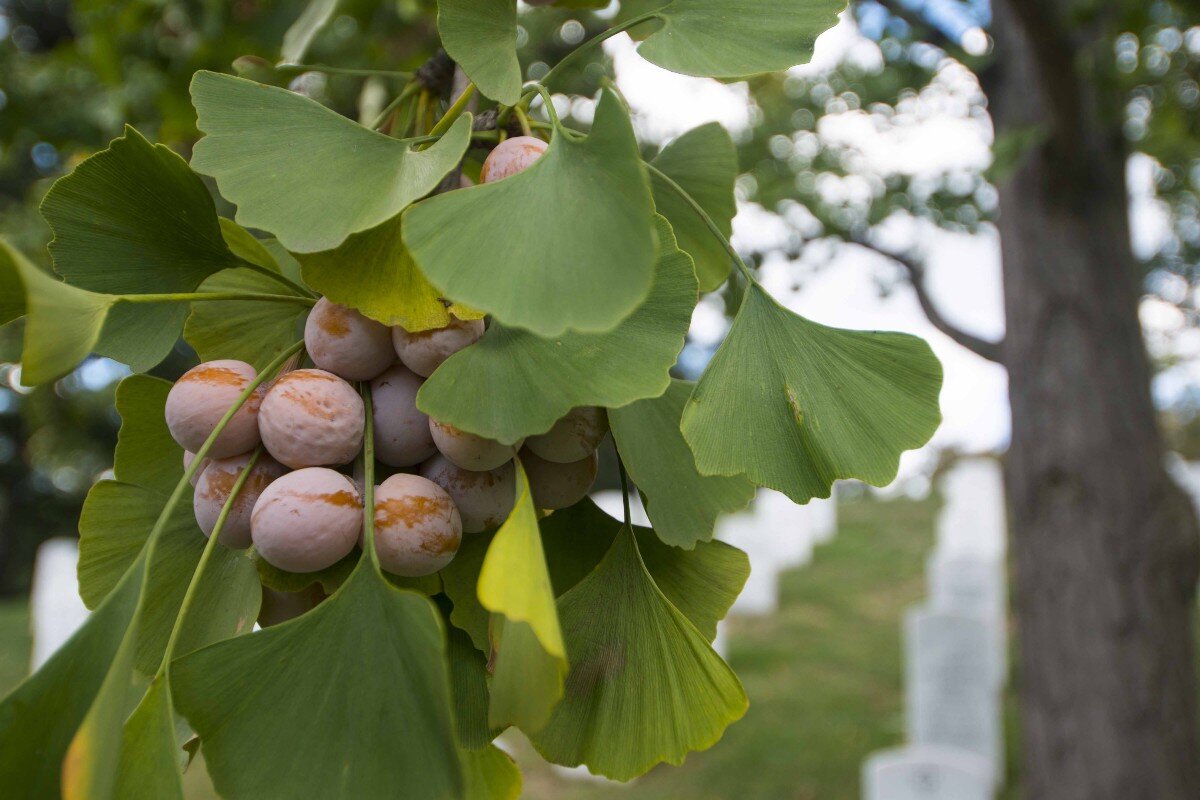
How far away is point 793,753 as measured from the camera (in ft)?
13.1

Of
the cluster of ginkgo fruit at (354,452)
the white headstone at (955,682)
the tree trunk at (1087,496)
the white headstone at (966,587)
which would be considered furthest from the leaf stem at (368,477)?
the white headstone at (966,587)

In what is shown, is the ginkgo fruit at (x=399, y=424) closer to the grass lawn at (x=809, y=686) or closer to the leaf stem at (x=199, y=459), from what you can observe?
the leaf stem at (x=199, y=459)

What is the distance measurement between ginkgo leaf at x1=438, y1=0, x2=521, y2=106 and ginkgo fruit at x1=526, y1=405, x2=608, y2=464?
0.17 metres

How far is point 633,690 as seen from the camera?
0.53 meters

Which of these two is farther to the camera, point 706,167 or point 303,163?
point 706,167

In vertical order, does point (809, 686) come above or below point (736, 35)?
below

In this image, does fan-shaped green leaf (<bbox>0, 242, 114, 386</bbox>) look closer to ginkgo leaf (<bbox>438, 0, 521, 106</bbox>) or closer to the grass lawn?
ginkgo leaf (<bbox>438, 0, 521, 106</bbox>)

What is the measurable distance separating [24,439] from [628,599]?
10.7 metres

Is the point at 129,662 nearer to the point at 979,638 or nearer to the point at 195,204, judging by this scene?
the point at 195,204

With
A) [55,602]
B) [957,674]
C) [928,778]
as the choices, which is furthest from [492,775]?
[55,602]

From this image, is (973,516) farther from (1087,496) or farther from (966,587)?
(1087,496)

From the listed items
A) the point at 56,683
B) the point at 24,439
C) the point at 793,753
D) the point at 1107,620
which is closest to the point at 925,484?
the point at 793,753

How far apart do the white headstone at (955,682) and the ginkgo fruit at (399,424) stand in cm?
339

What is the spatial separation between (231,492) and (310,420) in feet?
0.20
